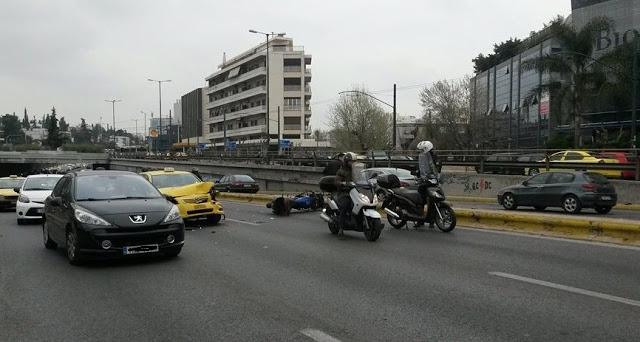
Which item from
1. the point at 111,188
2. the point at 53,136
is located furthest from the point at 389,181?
the point at 53,136

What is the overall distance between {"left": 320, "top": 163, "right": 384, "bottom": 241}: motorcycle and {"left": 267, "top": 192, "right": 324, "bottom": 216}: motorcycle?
4887 millimetres

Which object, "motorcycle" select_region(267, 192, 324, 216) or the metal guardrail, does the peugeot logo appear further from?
the metal guardrail

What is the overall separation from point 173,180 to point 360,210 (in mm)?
6396

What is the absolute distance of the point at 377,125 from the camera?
73.2 m

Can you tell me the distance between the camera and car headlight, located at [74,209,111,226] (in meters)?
8.61

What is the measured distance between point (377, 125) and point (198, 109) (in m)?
73.6

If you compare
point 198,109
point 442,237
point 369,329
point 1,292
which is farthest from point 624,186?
point 198,109

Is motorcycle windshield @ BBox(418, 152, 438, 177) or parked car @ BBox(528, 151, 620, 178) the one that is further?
parked car @ BBox(528, 151, 620, 178)

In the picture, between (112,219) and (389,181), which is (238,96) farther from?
(112,219)

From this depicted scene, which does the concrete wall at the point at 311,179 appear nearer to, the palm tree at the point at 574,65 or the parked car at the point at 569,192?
the parked car at the point at 569,192

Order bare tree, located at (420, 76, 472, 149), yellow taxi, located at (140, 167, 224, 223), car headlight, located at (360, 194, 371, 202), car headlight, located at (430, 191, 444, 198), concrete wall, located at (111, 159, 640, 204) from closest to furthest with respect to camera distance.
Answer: car headlight, located at (360, 194, 371, 202)
car headlight, located at (430, 191, 444, 198)
yellow taxi, located at (140, 167, 224, 223)
concrete wall, located at (111, 159, 640, 204)
bare tree, located at (420, 76, 472, 149)

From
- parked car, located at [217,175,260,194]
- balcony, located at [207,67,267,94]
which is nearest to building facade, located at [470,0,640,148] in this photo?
parked car, located at [217,175,260,194]

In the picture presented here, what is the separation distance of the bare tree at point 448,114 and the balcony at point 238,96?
41.0 metres

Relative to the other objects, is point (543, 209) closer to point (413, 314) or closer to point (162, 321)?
point (413, 314)
